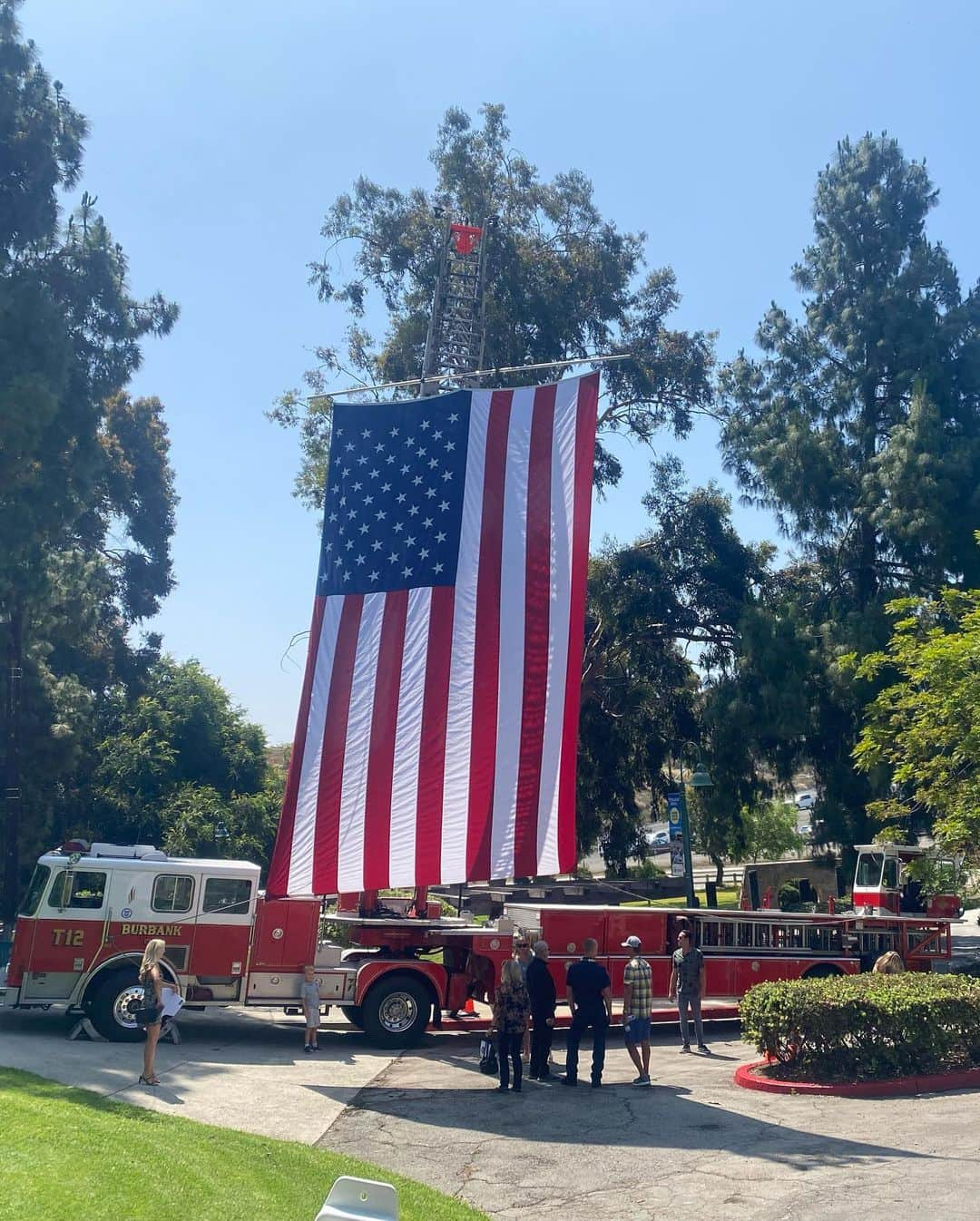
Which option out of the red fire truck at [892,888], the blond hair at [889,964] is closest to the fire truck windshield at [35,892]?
the blond hair at [889,964]

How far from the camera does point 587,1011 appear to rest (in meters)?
13.9

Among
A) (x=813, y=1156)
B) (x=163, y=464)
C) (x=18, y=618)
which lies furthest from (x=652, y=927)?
(x=163, y=464)

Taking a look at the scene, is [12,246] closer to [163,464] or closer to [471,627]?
[471,627]

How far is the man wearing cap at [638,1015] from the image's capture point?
13.9 meters

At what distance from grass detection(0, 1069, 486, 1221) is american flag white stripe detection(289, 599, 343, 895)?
4180mm

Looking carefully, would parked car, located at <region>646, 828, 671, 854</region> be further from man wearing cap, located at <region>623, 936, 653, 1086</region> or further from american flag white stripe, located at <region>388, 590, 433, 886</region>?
american flag white stripe, located at <region>388, 590, 433, 886</region>

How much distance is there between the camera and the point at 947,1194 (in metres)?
8.97

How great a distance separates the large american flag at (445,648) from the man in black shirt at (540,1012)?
1.41 m

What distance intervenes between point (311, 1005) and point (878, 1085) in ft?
23.7

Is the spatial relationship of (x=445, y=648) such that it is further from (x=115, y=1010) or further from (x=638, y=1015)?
(x=115, y=1010)

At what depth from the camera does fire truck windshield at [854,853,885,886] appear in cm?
2272

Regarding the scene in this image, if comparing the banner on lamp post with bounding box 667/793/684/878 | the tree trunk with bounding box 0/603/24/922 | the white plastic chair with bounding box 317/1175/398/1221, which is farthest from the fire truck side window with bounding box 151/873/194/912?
the tree trunk with bounding box 0/603/24/922

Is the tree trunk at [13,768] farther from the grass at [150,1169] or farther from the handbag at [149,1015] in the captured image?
the grass at [150,1169]

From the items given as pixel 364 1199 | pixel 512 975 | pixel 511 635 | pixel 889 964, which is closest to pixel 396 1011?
pixel 512 975
